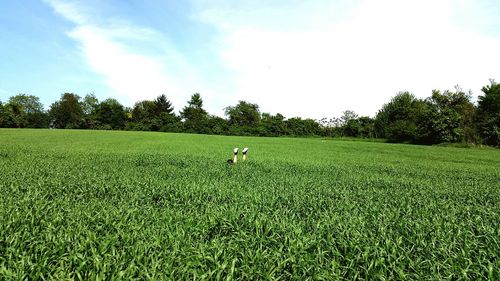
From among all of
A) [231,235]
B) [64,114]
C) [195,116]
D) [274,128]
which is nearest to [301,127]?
[274,128]

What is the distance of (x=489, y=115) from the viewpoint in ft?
207

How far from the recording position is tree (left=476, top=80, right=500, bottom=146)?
57812mm

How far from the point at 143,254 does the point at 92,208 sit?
2.95m

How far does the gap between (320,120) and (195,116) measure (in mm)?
40866

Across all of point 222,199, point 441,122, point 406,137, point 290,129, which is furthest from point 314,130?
point 222,199

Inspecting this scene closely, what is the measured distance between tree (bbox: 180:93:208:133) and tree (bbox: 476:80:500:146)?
62.9m

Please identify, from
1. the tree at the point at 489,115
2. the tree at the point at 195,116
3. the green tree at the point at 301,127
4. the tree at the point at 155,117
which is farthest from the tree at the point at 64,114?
the tree at the point at 489,115

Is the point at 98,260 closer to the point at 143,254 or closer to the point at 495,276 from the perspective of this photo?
the point at 143,254

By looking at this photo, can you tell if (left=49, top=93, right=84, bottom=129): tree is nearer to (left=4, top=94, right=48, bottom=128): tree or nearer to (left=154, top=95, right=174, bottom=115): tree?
(left=4, top=94, right=48, bottom=128): tree

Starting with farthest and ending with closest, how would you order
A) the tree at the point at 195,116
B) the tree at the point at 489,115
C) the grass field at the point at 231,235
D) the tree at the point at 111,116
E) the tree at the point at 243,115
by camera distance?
the tree at the point at 243,115 → the tree at the point at 111,116 → the tree at the point at 195,116 → the tree at the point at 489,115 → the grass field at the point at 231,235

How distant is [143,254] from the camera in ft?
14.0

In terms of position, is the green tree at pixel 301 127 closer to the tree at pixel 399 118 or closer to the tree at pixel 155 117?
the tree at pixel 399 118

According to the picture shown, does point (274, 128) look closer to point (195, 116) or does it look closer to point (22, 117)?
point (195, 116)

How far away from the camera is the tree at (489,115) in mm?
57812
